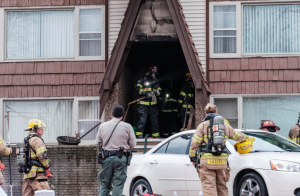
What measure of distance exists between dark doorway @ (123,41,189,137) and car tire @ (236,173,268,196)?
302 inches

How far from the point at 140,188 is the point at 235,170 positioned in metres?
2.17

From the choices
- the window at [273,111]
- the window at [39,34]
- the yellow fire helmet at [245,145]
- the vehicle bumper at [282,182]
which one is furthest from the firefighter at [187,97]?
the vehicle bumper at [282,182]

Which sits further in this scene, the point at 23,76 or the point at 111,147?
the point at 23,76

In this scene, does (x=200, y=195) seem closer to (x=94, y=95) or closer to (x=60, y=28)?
(x=94, y=95)

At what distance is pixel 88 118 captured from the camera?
56.9 feet

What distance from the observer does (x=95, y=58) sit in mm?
17156

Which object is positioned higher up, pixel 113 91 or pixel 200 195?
pixel 113 91

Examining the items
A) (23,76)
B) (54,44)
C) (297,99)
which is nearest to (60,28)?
(54,44)

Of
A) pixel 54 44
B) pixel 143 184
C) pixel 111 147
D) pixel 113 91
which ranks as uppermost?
pixel 54 44

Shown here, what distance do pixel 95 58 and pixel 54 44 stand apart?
1315 mm

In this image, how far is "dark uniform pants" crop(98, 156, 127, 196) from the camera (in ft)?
34.4

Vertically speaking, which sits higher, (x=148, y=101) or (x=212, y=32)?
(x=212, y=32)

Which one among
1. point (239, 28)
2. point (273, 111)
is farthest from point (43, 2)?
point (273, 111)

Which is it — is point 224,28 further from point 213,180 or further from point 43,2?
point 213,180
